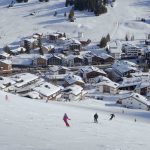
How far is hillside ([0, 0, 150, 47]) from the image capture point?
220 ft

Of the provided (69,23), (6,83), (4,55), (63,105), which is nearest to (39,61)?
(4,55)

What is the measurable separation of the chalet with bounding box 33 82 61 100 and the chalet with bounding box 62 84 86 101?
56cm

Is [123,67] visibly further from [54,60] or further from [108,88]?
[54,60]

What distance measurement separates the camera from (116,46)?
5491 cm

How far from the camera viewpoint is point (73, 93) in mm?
35156

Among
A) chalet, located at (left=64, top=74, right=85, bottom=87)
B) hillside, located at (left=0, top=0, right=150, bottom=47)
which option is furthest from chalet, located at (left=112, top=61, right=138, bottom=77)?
hillside, located at (left=0, top=0, right=150, bottom=47)

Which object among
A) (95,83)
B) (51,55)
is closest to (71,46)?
(51,55)

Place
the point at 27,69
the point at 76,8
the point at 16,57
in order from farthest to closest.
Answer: the point at 76,8 < the point at 16,57 < the point at 27,69

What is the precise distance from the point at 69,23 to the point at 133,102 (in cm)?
3855

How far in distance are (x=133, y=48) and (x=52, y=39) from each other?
43.9 feet

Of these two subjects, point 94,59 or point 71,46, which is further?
point 71,46

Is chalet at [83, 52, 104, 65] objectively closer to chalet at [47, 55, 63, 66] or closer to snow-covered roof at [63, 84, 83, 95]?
chalet at [47, 55, 63, 66]

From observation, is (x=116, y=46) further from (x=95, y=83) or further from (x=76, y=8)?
(x=76, y=8)

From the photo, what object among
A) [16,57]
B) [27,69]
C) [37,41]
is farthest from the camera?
[37,41]
